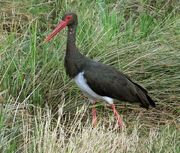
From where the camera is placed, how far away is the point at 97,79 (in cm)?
601

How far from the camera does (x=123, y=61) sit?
6.58 meters

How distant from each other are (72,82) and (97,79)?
38cm

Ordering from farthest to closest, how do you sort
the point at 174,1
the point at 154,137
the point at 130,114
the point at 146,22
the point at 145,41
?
the point at 174,1 < the point at 146,22 < the point at 145,41 < the point at 130,114 < the point at 154,137

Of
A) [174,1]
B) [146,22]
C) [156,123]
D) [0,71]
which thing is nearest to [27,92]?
[0,71]

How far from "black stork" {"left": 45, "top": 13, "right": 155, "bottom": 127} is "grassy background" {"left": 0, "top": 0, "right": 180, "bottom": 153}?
0.55ft

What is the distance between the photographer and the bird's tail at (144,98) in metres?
6.09

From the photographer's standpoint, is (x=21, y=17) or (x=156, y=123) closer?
(x=156, y=123)

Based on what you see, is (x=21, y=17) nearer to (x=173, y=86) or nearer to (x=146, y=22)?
(x=146, y=22)

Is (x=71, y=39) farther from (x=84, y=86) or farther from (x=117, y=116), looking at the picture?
(x=117, y=116)

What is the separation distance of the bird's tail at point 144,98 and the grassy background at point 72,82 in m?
0.16

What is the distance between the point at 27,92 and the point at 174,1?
3035mm

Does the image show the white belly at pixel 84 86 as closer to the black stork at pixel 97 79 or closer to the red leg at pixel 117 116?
the black stork at pixel 97 79

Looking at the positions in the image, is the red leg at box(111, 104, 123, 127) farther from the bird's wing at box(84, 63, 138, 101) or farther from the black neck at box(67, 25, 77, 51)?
the black neck at box(67, 25, 77, 51)

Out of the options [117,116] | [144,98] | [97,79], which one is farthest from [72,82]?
[144,98]
